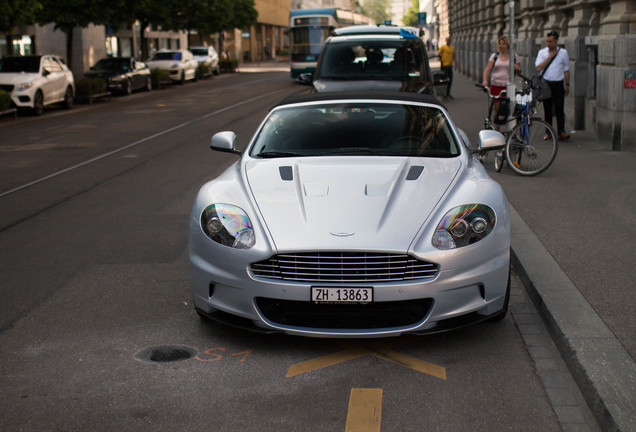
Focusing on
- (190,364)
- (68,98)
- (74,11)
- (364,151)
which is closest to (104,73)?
(74,11)

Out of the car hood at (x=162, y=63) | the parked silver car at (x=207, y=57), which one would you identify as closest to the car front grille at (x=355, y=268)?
the car hood at (x=162, y=63)

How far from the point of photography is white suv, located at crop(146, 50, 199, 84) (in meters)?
42.1

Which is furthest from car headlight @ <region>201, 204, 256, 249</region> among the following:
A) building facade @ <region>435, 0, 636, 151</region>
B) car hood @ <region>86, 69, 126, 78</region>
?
car hood @ <region>86, 69, 126, 78</region>

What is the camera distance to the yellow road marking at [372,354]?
4.55m

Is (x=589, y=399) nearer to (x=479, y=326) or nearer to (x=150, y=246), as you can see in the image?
(x=479, y=326)

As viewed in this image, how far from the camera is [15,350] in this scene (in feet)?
16.2

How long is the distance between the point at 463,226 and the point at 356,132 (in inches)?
67.1

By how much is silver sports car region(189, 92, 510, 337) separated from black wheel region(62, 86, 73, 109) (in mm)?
23216

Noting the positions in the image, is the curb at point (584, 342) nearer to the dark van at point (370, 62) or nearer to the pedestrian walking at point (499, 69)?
the dark van at point (370, 62)

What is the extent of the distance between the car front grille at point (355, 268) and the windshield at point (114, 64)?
31.5 metres

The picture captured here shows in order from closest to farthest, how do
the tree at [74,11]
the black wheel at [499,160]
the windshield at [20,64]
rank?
the black wheel at [499,160], the windshield at [20,64], the tree at [74,11]

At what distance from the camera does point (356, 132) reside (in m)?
6.29

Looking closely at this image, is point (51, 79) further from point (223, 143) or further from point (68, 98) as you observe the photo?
point (223, 143)

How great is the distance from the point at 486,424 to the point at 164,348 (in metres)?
2.01
